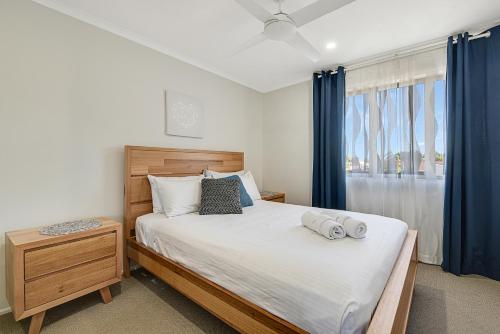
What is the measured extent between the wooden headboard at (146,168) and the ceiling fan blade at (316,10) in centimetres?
186

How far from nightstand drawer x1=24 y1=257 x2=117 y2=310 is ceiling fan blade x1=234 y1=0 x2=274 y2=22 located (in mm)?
2212

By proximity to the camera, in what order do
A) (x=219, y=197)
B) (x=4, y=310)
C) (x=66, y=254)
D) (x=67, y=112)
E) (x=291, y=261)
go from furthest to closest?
(x=219, y=197) → (x=67, y=112) → (x=4, y=310) → (x=66, y=254) → (x=291, y=261)

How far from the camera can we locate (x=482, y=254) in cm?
232

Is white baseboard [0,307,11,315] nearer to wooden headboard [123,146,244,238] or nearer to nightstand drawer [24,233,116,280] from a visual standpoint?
nightstand drawer [24,233,116,280]

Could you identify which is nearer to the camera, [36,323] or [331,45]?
[36,323]

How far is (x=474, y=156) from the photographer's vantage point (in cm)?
233

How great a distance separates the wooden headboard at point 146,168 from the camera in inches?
91.7

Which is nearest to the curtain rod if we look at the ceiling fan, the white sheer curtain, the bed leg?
the white sheer curtain

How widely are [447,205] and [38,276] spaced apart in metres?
3.64

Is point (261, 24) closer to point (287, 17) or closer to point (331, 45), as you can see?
point (287, 17)

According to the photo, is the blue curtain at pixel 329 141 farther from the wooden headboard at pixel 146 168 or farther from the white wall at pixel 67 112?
the white wall at pixel 67 112

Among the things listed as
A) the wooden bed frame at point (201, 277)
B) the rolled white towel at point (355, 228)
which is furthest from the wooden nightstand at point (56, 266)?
the rolled white towel at point (355, 228)

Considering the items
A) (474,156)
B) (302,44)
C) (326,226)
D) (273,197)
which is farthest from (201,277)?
(474,156)

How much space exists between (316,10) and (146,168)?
2134 millimetres
